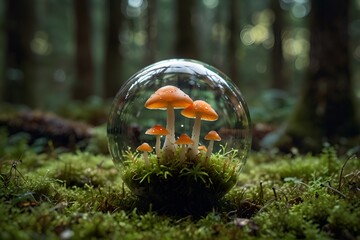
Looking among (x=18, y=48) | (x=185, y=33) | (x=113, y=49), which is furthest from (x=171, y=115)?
(x=113, y=49)

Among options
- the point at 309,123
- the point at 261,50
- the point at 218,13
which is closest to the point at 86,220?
the point at 309,123

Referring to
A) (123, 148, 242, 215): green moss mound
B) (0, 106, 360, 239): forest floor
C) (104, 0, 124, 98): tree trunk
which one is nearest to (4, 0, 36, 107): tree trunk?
(104, 0, 124, 98): tree trunk

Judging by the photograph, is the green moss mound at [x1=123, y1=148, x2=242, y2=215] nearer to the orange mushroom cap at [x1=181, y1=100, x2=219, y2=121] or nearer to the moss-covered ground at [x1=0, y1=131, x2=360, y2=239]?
the moss-covered ground at [x1=0, y1=131, x2=360, y2=239]

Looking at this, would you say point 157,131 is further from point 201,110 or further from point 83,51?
point 83,51

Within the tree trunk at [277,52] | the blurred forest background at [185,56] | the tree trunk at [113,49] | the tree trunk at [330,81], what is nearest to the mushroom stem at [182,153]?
the tree trunk at [330,81]

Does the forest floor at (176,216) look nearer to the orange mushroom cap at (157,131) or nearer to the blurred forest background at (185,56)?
the orange mushroom cap at (157,131)

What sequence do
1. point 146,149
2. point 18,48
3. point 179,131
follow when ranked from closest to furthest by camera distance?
point 146,149, point 179,131, point 18,48

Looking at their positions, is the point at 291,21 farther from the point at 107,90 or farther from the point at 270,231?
the point at 270,231
